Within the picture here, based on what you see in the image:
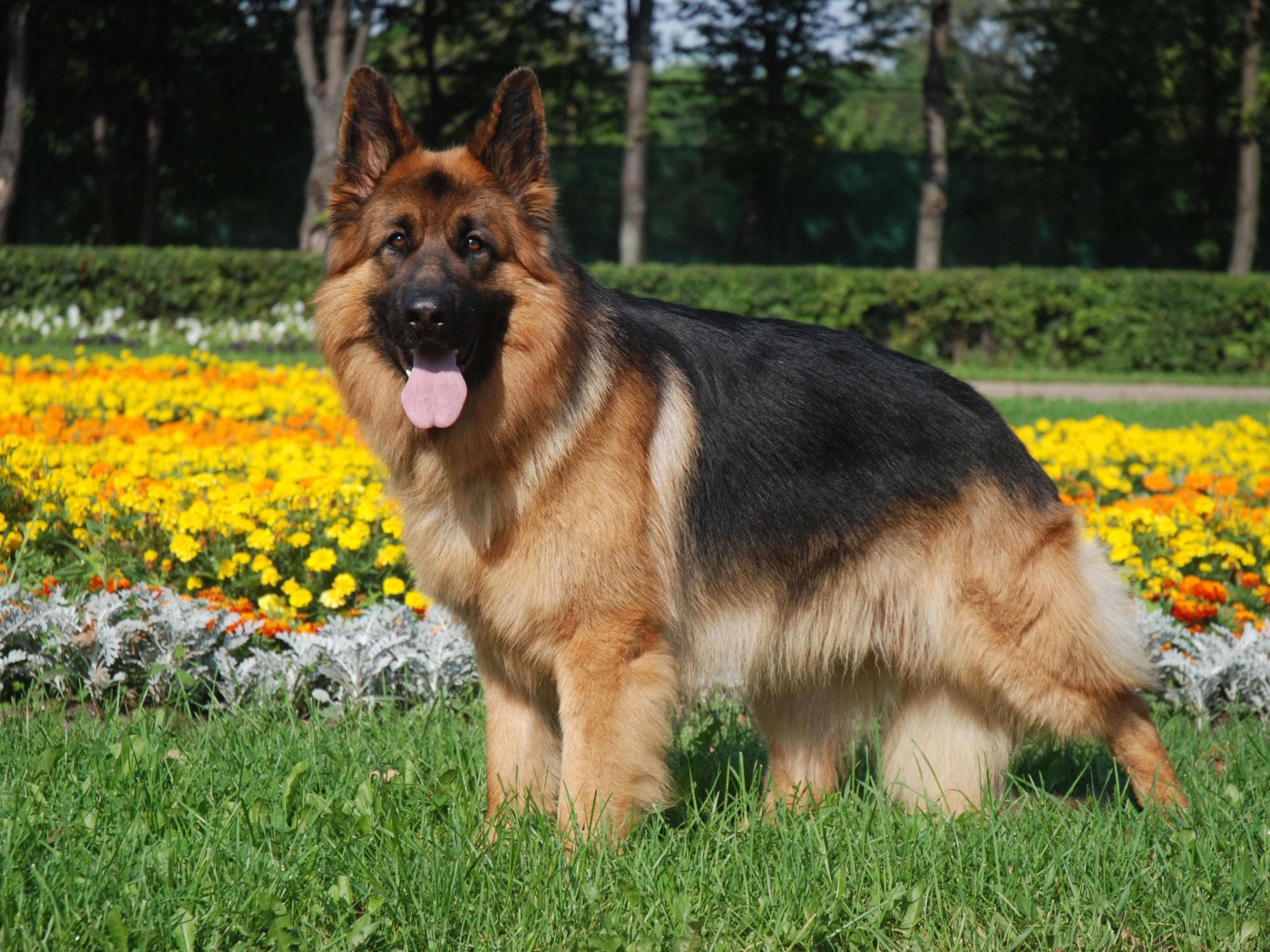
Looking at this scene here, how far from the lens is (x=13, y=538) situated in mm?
4551

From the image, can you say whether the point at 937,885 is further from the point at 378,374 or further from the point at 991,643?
the point at 378,374

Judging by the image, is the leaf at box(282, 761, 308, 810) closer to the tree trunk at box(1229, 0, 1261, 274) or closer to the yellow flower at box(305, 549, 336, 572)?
the yellow flower at box(305, 549, 336, 572)

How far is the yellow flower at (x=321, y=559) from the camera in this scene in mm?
4512

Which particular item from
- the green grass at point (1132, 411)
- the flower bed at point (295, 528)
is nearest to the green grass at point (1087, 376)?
the green grass at point (1132, 411)

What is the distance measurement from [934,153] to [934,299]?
12.9ft

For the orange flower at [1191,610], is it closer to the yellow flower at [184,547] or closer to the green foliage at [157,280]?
the yellow flower at [184,547]

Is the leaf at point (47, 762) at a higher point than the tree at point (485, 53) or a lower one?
lower

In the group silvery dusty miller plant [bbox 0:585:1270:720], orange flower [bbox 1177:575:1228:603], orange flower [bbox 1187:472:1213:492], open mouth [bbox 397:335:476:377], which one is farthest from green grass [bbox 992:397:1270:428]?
open mouth [bbox 397:335:476:377]

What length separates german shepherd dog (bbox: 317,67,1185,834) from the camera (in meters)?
2.96

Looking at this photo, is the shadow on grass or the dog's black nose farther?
the shadow on grass

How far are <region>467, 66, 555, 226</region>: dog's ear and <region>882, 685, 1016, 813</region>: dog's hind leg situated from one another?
6.49ft

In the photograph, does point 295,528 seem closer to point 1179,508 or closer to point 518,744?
point 518,744

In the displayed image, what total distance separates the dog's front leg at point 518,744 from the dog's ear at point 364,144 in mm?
1392

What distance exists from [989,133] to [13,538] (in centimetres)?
2654
